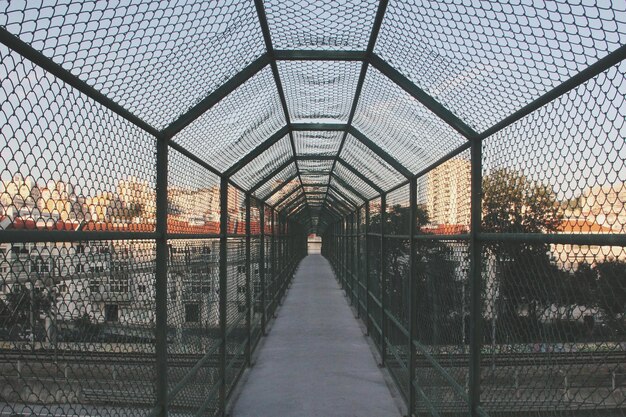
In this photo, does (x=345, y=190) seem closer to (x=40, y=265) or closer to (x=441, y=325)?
(x=441, y=325)

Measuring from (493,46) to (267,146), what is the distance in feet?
13.2

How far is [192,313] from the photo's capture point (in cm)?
430

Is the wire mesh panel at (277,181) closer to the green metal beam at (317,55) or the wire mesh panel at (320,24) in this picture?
the green metal beam at (317,55)

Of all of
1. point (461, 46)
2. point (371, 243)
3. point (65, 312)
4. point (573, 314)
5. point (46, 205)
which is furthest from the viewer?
point (371, 243)

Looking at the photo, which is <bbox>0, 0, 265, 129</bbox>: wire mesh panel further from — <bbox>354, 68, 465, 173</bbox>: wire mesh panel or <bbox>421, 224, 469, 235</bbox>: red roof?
<bbox>421, 224, 469, 235</bbox>: red roof

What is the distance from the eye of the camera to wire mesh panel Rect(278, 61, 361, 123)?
441 cm

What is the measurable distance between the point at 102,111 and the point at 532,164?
1.88m

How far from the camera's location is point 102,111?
235 cm

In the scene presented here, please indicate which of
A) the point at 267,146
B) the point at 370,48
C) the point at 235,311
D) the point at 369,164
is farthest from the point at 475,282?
the point at 369,164

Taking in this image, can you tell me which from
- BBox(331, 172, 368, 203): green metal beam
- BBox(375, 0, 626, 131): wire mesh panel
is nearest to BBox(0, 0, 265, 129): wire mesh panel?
BBox(375, 0, 626, 131): wire mesh panel

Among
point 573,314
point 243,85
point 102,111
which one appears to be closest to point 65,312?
point 102,111

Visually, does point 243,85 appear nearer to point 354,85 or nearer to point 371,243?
point 354,85

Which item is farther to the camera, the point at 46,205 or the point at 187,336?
the point at 187,336

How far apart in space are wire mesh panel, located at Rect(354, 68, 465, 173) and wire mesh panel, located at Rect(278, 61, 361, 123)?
15 cm
